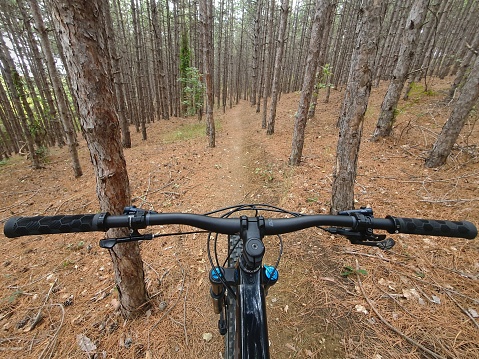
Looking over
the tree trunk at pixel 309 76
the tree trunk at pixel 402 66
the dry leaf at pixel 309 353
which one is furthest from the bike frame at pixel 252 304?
the tree trunk at pixel 402 66

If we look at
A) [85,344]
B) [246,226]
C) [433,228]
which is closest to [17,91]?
[85,344]

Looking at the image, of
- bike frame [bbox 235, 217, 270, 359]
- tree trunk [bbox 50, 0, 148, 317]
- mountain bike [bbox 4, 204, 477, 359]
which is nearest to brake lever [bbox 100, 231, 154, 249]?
mountain bike [bbox 4, 204, 477, 359]

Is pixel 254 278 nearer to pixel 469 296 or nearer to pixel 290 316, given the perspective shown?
pixel 290 316

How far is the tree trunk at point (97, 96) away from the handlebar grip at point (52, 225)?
1.01m

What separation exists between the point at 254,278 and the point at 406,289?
3424 millimetres

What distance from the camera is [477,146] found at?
7.21 meters

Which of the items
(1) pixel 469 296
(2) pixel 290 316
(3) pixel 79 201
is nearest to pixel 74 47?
(2) pixel 290 316

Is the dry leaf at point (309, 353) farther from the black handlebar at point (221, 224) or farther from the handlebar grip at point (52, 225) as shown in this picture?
the handlebar grip at point (52, 225)

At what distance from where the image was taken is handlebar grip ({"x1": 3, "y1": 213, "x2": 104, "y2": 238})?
155 cm

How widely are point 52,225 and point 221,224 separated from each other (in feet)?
4.28

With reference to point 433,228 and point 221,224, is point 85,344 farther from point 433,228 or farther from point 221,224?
point 433,228

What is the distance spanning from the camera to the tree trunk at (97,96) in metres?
2.04

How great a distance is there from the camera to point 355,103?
4211 millimetres

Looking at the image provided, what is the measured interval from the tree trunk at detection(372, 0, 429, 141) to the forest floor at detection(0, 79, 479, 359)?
2736 mm
